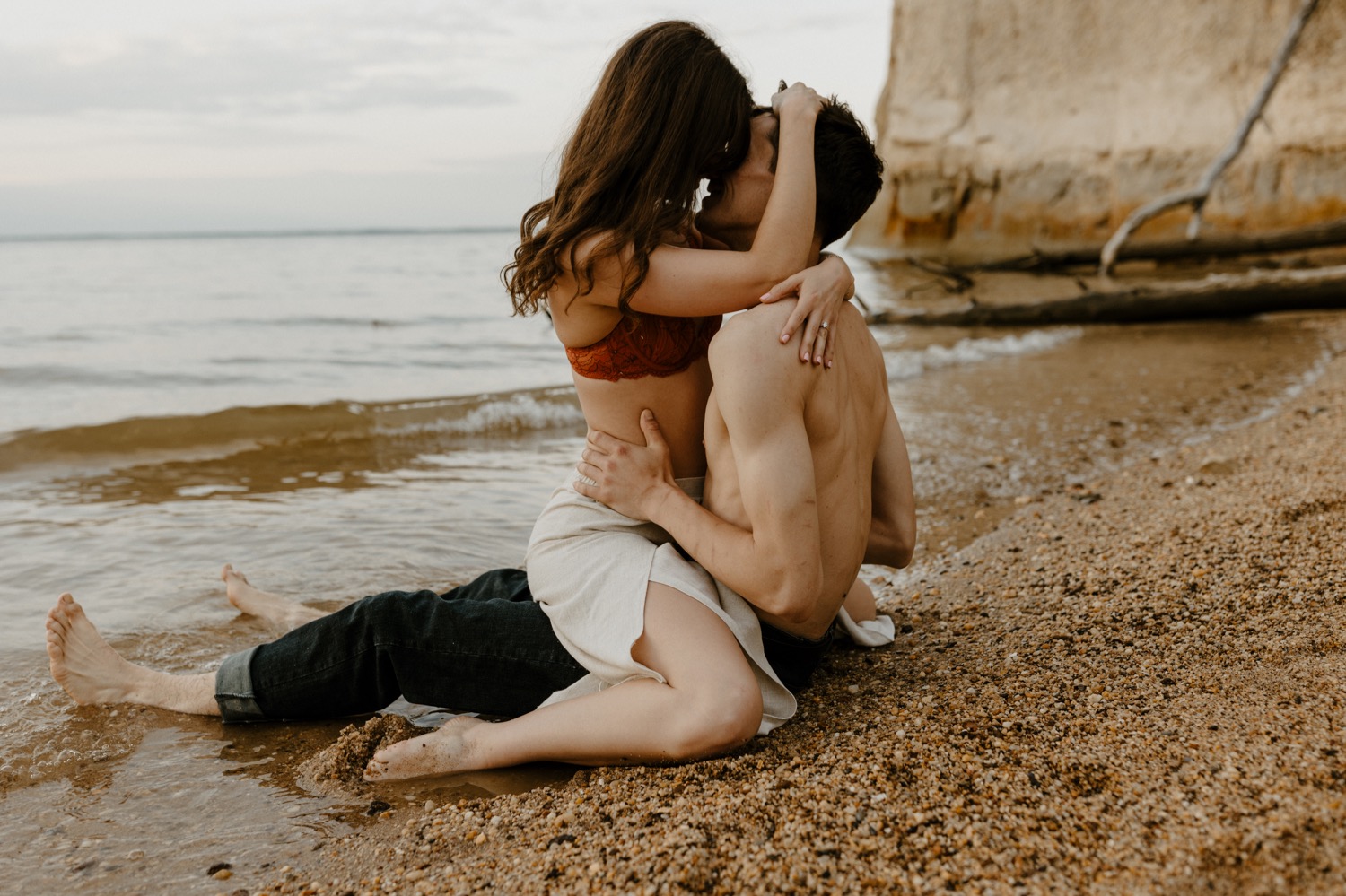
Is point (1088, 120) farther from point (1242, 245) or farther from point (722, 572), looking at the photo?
point (722, 572)

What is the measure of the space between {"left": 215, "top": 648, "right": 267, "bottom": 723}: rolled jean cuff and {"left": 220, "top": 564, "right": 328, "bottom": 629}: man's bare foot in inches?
28.7

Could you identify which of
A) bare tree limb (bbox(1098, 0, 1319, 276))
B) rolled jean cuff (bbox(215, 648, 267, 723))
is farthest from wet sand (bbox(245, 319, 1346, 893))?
bare tree limb (bbox(1098, 0, 1319, 276))

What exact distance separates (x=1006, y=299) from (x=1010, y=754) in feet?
46.7

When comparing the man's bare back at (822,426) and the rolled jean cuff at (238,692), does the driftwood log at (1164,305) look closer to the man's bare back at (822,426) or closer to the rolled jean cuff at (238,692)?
the man's bare back at (822,426)

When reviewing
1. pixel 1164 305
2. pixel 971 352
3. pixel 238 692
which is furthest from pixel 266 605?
pixel 1164 305

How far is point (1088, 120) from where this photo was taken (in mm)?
20594

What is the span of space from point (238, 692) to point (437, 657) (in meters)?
0.66

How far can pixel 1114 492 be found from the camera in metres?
4.77

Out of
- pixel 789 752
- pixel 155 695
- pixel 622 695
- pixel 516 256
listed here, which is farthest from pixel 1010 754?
pixel 155 695

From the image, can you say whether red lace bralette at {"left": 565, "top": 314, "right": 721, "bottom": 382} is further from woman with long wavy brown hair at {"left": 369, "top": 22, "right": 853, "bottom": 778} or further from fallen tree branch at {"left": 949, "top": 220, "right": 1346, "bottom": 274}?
fallen tree branch at {"left": 949, "top": 220, "right": 1346, "bottom": 274}

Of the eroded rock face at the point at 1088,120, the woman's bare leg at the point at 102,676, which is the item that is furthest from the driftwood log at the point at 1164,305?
the woman's bare leg at the point at 102,676

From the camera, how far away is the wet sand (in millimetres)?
1848

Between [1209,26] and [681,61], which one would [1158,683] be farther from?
[1209,26]

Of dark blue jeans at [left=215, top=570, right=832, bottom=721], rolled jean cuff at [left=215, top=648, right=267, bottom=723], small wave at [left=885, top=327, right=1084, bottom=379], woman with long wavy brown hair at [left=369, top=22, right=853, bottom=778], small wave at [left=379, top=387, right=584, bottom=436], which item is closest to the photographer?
woman with long wavy brown hair at [left=369, top=22, right=853, bottom=778]
